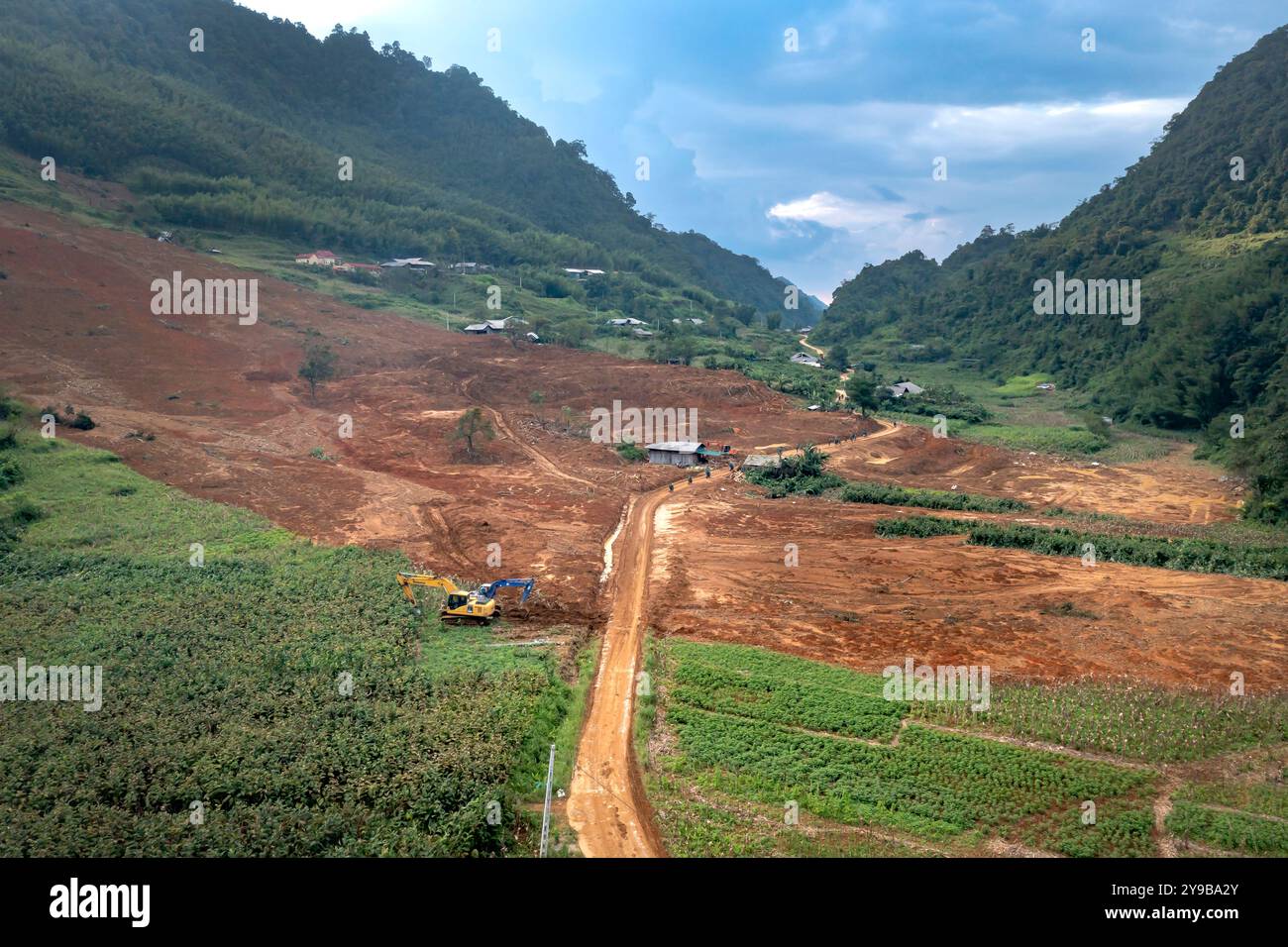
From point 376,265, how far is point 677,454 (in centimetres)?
5493

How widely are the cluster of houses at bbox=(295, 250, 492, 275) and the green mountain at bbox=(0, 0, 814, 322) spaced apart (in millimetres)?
3703

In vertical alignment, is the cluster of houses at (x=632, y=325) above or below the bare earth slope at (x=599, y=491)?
above

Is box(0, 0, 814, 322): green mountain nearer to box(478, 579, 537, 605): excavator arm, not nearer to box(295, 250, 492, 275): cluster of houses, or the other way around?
box(295, 250, 492, 275): cluster of houses

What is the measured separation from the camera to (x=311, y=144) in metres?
105

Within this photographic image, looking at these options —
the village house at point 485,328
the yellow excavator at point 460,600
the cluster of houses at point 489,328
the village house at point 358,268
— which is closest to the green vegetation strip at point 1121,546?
the yellow excavator at point 460,600

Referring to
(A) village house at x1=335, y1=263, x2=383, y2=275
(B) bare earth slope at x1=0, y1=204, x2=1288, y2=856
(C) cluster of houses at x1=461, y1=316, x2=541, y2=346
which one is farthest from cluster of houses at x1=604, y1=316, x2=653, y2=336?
(A) village house at x1=335, y1=263, x2=383, y2=275

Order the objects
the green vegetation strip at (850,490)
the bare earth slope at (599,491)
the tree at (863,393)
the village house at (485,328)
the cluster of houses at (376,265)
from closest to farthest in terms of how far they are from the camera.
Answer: the bare earth slope at (599,491), the green vegetation strip at (850,490), the tree at (863,393), the village house at (485,328), the cluster of houses at (376,265)

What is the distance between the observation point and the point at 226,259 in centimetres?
6488

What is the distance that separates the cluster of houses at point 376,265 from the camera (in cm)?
7275

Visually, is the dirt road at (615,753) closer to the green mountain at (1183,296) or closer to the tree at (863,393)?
the green mountain at (1183,296)

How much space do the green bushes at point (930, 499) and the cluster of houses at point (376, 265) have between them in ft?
193

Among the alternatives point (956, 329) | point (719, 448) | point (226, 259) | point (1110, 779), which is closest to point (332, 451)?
point (719, 448)

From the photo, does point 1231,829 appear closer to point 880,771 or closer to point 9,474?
point 880,771

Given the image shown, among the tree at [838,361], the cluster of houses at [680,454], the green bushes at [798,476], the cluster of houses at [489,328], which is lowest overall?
the green bushes at [798,476]
